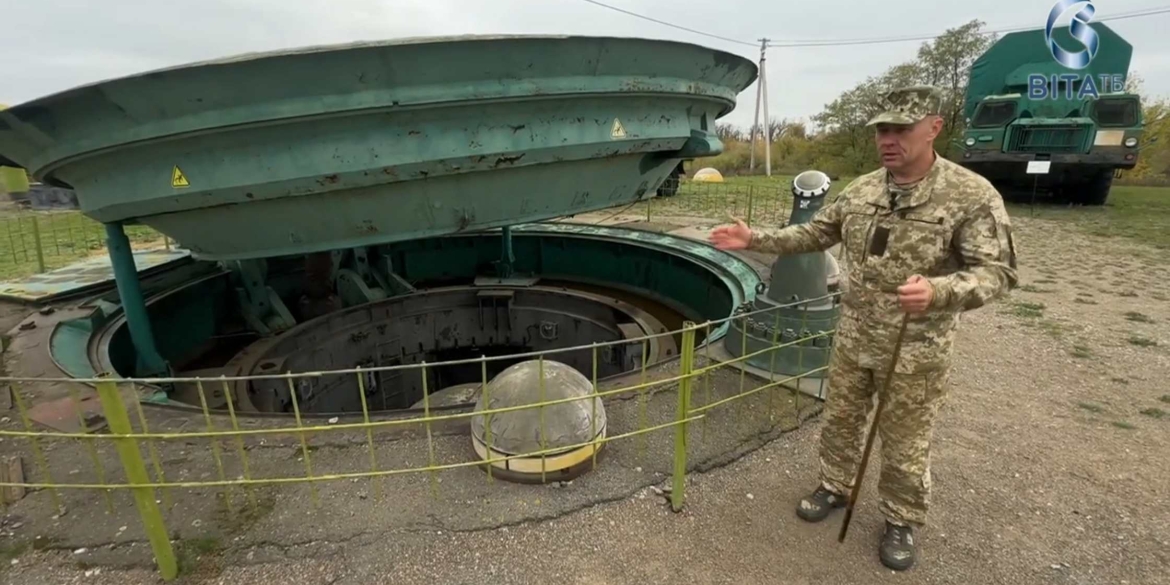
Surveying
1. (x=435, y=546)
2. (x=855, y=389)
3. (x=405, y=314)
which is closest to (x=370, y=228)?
(x=435, y=546)

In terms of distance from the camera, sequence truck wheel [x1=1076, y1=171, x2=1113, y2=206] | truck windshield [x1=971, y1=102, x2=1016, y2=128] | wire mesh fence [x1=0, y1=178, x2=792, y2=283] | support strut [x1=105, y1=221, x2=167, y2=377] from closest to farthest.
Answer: support strut [x1=105, y1=221, x2=167, y2=377]
wire mesh fence [x1=0, y1=178, x2=792, y2=283]
truck wheel [x1=1076, y1=171, x2=1113, y2=206]
truck windshield [x1=971, y1=102, x2=1016, y2=128]

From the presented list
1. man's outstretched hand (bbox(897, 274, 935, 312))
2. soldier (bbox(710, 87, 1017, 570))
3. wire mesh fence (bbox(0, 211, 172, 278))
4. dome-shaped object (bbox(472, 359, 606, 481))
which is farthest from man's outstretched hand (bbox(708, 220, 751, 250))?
wire mesh fence (bbox(0, 211, 172, 278))

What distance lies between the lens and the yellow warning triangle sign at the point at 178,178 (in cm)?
325

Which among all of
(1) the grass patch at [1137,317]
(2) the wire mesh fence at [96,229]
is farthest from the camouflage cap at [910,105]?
(2) the wire mesh fence at [96,229]

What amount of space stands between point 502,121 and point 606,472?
2057 millimetres

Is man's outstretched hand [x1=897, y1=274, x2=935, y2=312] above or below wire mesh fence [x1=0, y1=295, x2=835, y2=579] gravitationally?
above

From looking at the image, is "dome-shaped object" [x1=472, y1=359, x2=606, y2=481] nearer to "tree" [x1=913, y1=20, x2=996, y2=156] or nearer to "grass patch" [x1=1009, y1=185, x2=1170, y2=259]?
"grass patch" [x1=1009, y1=185, x2=1170, y2=259]

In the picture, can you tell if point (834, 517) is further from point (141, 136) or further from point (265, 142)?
point (141, 136)

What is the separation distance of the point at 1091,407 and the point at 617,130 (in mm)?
3371

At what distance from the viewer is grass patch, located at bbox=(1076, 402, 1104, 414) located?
3436 mm

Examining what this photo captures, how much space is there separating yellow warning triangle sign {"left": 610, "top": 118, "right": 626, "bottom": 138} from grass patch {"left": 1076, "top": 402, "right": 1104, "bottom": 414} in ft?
10.8

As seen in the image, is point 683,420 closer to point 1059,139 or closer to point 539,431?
point 539,431

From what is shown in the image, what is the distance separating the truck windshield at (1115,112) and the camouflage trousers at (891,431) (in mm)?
14293

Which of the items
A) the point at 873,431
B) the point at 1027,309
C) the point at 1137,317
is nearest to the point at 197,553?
the point at 873,431
